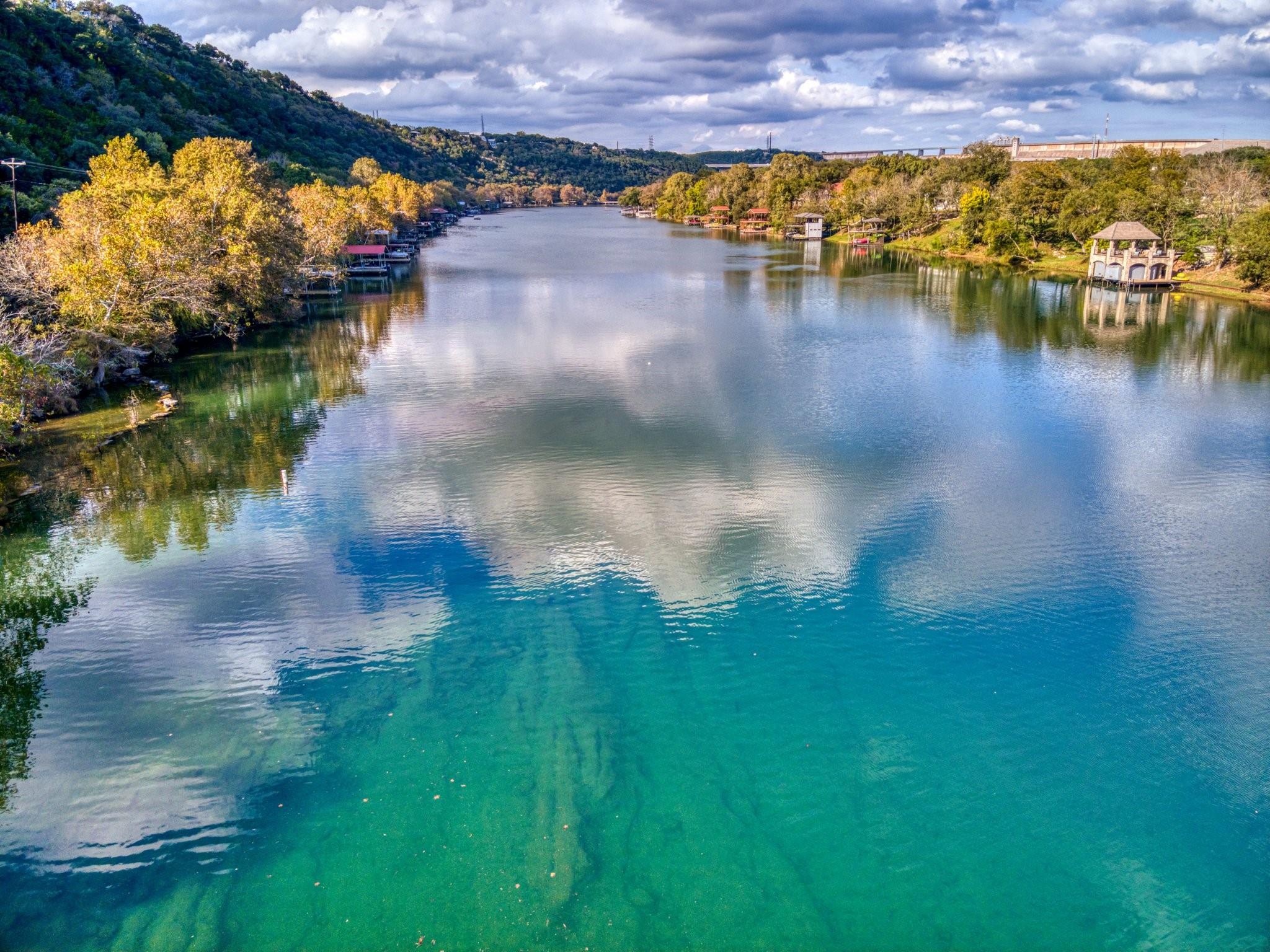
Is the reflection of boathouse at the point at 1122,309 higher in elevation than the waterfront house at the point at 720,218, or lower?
lower

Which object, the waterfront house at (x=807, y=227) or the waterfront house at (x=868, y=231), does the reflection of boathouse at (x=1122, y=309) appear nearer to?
the waterfront house at (x=868, y=231)

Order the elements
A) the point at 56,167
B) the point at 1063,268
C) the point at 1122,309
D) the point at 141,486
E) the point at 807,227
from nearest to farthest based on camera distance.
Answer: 1. the point at 141,486
2. the point at 56,167
3. the point at 1122,309
4. the point at 1063,268
5. the point at 807,227

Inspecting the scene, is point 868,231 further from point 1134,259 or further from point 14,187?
point 14,187

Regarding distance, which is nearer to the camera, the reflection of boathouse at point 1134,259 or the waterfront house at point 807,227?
the reflection of boathouse at point 1134,259

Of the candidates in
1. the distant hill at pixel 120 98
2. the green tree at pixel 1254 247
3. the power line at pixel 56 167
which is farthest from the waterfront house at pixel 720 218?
the power line at pixel 56 167

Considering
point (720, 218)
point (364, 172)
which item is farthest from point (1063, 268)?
point (364, 172)

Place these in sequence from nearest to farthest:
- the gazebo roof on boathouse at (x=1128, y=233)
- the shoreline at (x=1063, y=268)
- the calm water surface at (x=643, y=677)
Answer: the calm water surface at (x=643, y=677), the shoreline at (x=1063, y=268), the gazebo roof on boathouse at (x=1128, y=233)

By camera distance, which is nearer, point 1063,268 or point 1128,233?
point 1128,233
